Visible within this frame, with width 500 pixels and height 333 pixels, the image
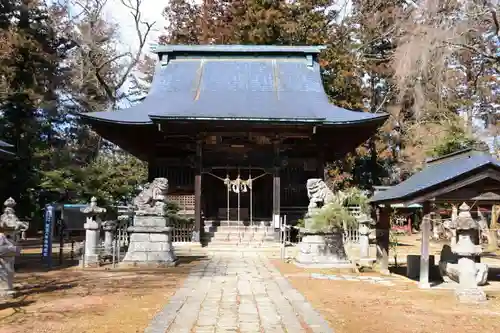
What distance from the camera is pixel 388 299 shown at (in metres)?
8.52

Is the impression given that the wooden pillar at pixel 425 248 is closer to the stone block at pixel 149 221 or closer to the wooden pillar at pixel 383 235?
the wooden pillar at pixel 383 235

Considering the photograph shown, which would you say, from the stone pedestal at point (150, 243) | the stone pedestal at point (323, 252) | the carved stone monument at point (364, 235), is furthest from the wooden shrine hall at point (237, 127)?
the stone pedestal at point (323, 252)

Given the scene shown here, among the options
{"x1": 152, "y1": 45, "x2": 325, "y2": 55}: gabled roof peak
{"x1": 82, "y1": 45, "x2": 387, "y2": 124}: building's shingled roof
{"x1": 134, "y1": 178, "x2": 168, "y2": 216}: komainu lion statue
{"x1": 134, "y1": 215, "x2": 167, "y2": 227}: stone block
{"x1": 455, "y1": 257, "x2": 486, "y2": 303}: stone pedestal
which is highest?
{"x1": 152, "y1": 45, "x2": 325, "y2": 55}: gabled roof peak

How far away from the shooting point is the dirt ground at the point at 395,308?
21.6 feet

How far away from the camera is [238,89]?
21203mm

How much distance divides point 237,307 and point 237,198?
49.7 ft

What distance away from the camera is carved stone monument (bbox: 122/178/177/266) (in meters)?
12.6

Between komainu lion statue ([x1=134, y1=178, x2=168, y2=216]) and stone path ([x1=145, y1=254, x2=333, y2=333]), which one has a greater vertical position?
komainu lion statue ([x1=134, y1=178, x2=168, y2=216])

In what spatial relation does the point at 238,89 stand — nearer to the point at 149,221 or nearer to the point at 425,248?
the point at 149,221

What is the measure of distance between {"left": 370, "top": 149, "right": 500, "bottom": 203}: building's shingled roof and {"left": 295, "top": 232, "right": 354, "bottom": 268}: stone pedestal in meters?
1.78

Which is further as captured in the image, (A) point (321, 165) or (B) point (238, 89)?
(B) point (238, 89)

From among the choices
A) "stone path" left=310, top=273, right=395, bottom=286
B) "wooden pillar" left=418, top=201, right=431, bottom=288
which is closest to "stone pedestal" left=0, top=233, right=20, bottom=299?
"stone path" left=310, top=273, right=395, bottom=286

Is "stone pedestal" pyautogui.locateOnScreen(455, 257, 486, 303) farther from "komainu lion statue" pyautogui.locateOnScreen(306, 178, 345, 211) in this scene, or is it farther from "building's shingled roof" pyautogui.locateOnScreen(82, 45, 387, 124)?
"building's shingled roof" pyautogui.locateOnScreen(82, 45, 387, 124)

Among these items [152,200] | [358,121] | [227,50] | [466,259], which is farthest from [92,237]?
[227,50]
